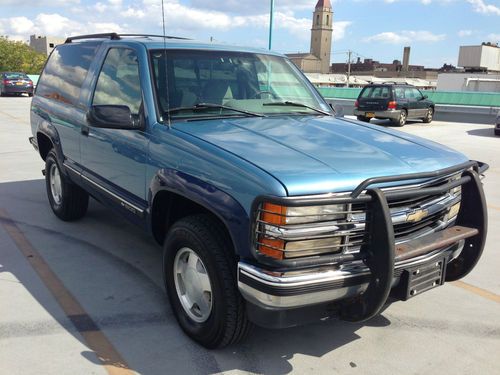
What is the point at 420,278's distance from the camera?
9.48ft

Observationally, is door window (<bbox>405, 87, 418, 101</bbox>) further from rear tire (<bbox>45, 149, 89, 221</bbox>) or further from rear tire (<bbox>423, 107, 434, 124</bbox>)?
rear tire (<bbox>45, 149, 89, 221</bbox>)

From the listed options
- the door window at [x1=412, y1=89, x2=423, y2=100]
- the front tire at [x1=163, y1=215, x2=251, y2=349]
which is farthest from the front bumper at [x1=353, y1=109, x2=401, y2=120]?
the front tire at [x1=163, y1=215, x2=251, y2=349]

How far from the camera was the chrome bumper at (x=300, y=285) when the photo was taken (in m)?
2.50

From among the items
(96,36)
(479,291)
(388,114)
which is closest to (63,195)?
(96,36)

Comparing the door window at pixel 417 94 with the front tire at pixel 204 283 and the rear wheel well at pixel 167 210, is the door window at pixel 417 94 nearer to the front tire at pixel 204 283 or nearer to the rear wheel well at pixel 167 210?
the rear wheel well at pixel 167 210

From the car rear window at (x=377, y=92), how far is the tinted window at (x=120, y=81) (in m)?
15.4

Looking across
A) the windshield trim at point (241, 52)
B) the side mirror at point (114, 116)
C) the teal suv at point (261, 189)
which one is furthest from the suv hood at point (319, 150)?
the side mirror at point (114, 116)

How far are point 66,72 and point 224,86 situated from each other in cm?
238

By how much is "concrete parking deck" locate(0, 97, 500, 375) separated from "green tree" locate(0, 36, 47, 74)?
56857mm

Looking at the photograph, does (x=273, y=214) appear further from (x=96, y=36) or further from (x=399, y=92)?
(x=399, y=92)

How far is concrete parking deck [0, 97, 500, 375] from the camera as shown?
305 centimetres

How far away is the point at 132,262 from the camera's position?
4.64 metres

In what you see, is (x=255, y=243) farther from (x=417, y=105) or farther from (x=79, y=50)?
(x=417, y=105)

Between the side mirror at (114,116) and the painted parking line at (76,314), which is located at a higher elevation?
the side mirror at (114,116)
